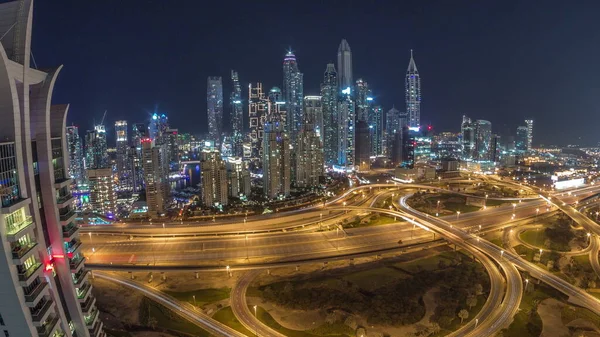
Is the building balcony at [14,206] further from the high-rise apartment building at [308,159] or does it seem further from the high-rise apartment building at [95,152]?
the high-rise apartment building at [95,152]

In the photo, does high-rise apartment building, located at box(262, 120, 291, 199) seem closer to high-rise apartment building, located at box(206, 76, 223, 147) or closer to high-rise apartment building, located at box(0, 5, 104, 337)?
high-rise apartment building, located at box(0, 5, 104, 337)

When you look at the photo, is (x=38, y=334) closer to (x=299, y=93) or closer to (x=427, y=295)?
(x=427, y=295)

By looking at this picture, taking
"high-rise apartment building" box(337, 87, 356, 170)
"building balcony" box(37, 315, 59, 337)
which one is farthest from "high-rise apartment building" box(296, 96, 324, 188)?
"building balcony" box(37, 315, 59, 337)

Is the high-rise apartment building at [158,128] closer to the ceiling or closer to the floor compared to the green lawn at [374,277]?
closer to the ceiling

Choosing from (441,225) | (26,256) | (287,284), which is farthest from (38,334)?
(441,225)

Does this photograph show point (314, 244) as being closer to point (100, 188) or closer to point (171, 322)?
point (171, 322)

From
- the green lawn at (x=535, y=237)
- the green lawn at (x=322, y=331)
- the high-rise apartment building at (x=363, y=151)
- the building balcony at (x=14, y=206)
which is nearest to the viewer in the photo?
the building balcony at (x=14, y=206)

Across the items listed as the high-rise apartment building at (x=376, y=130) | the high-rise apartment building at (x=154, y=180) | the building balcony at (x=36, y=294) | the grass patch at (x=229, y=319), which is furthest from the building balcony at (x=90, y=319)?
the high-rise apartment building at (x=376, y=130)
